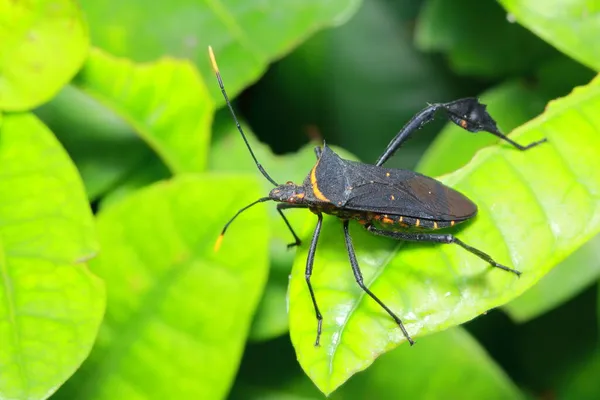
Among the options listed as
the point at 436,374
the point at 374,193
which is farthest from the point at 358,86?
the point at 436,374

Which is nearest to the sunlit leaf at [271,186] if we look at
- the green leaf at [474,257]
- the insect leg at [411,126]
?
the insect leg at [411,126]

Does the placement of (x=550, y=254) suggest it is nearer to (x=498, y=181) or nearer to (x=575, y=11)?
(x=498, y=181)

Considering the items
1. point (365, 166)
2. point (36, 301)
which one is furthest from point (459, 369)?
point (36, 301)

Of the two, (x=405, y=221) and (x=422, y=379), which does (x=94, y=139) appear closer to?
(x=405, y=221)

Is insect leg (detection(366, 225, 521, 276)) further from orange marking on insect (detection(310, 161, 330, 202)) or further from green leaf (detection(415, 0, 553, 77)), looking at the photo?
green leaf (detection(415, 0, 553, 77))

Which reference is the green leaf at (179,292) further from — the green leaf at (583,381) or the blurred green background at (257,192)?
the green leaf at (583,381)

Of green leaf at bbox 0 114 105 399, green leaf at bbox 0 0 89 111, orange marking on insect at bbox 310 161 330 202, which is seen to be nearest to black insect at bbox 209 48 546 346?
orange marking on insect at bbox 310 161 330 202
